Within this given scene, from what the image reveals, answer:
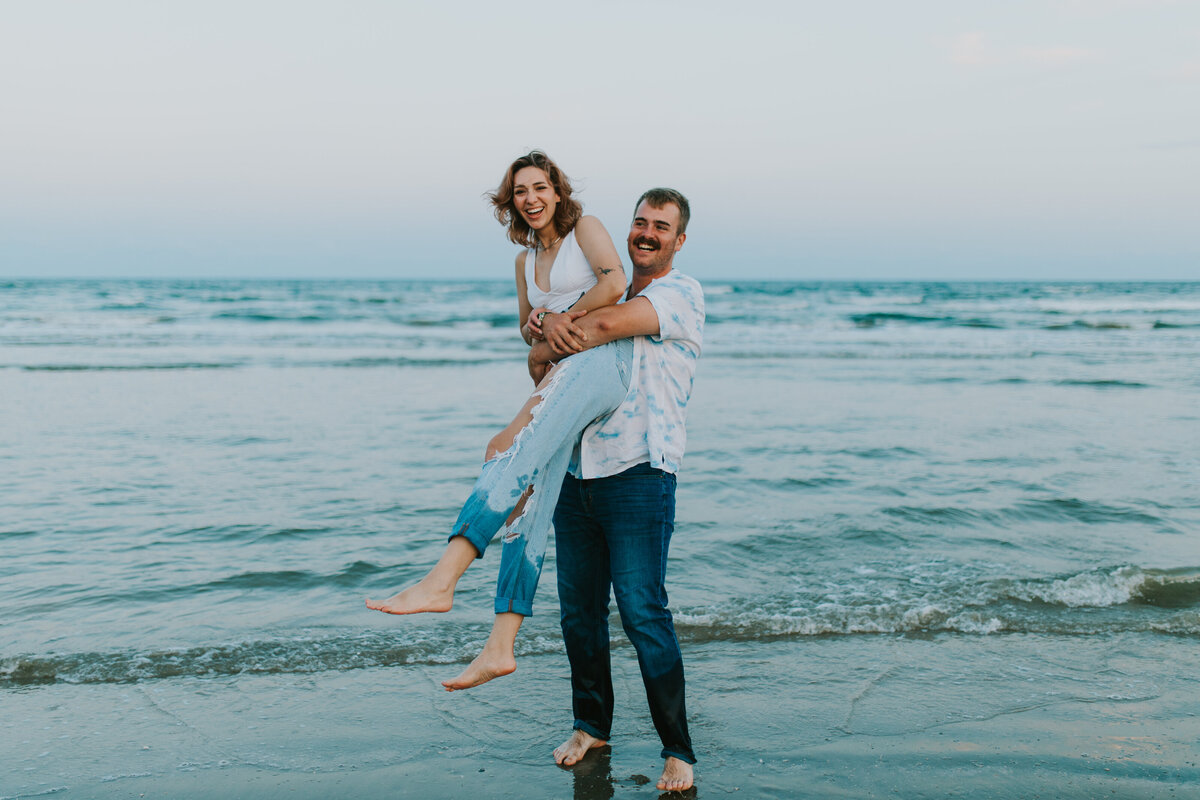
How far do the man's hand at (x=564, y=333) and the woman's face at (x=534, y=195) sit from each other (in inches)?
19.7

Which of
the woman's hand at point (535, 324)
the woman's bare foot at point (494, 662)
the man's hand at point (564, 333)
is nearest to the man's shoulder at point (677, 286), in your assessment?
the man's hand at point (564, 333)

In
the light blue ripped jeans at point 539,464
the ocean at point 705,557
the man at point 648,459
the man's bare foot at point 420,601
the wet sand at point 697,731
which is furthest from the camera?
the ocean at point 705,557

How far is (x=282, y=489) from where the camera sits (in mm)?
7609

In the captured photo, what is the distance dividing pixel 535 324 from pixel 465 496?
15.0ft

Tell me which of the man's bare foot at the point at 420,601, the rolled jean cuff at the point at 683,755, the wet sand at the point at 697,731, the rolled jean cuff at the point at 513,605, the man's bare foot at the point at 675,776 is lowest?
the wet sand at the point at 697,731

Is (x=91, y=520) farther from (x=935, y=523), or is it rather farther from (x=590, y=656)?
(x=935, y=523)

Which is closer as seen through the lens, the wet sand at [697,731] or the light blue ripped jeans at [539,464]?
the light blue ripped jeans at [539,464]

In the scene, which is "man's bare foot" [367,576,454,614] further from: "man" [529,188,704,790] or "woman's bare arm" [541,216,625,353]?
"woman's bare arm" [541,216,625,353]

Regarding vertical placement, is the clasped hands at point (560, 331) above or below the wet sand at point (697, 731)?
above

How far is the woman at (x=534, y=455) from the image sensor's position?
9.44ft

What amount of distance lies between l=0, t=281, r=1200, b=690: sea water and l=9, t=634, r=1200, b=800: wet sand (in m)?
0.34

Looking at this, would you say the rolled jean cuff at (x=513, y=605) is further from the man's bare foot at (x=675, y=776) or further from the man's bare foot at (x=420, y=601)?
the man's bare foot at (x=675, y=776)

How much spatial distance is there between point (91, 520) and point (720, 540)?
4715 mm

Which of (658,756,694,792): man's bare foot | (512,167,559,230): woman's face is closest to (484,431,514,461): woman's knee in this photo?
(512,167,559,230): woman's face
